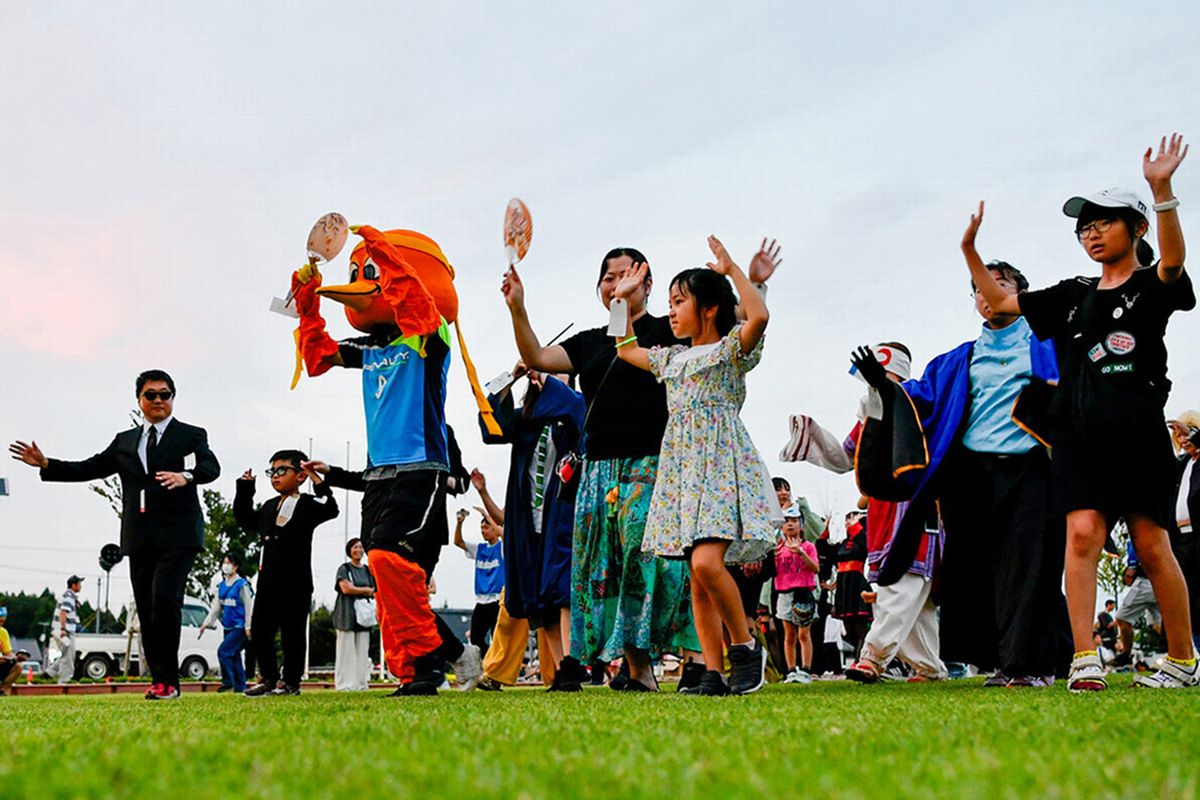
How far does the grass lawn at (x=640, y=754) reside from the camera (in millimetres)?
2080

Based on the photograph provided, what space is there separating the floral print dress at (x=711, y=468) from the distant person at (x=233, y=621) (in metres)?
7.27

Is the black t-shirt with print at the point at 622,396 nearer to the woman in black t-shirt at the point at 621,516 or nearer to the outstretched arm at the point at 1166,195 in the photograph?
the woman in black t-shirt at the point at 621,516

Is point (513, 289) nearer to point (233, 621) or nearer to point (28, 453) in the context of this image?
point (28, 453)

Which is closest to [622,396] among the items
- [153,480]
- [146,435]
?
[153,480]

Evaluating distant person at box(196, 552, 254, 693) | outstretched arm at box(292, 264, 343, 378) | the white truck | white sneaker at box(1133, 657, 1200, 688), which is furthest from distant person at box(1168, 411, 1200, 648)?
the white truck

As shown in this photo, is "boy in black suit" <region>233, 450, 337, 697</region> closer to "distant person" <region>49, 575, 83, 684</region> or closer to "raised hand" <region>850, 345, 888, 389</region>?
"raised hand" <region>850, 345, 888, 389</region>

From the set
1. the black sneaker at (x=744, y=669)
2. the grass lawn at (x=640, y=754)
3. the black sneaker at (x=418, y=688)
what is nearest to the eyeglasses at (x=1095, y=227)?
the grass lawn at (x=640, y=754)

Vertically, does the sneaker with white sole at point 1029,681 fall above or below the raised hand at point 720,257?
below

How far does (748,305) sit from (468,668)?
Result: 4372 mm

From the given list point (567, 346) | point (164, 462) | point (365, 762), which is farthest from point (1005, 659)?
point (164, 462)

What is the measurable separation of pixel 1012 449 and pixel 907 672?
595 cm

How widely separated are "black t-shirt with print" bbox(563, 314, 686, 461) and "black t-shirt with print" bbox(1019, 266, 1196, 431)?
7.43 ft

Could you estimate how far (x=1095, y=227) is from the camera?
5477 millimetres

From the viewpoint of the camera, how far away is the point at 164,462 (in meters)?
7.93
